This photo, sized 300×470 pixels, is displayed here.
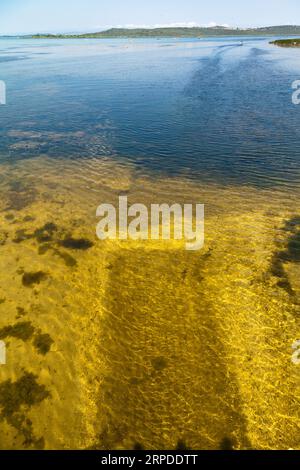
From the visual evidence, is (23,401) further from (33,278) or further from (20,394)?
(33,278)

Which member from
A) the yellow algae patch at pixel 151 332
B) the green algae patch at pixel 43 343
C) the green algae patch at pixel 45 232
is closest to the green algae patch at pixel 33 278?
the yellow algae patch at pixel 151 332

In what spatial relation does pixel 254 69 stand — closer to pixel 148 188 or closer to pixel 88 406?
pixel 148 188

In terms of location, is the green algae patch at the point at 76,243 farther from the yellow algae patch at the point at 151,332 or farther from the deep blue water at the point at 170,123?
the deep blue water at the point at 170,123

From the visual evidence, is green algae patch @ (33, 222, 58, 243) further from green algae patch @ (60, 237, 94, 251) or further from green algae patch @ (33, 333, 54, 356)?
green algae patch @ (33, 333, 54, 356)

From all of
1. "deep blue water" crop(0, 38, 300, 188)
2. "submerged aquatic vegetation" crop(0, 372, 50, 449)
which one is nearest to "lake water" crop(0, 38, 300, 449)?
"submerged aquatic vegetation" crop(0, 372, 50, 449)

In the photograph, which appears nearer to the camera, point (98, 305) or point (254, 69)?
point (98, 305)
